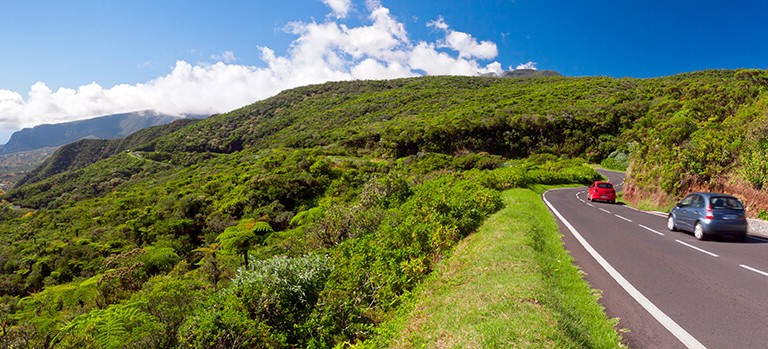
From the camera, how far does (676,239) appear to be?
10891mm

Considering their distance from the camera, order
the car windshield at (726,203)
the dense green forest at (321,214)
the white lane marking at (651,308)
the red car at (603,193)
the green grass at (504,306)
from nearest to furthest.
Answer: the green grass at (504,306) → the white lane marking at (651,308) → the dense green forest at (321,214) → the car windshield at (726,203) → the red car at (603,193)

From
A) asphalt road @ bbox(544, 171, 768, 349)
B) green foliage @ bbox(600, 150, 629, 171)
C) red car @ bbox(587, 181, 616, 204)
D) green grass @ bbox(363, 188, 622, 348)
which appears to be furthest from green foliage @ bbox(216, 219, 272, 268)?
green foliage @ bbox(600, 150, 629, 171)

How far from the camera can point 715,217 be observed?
1047 centimetres

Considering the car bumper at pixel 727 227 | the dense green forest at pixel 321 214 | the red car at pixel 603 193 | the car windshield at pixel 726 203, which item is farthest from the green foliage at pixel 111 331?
the red car at pixel 603 193

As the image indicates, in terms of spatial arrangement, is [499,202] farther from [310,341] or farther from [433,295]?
[310,341]

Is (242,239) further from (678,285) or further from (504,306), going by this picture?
(678,285)

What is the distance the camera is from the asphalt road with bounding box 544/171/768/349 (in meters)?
4.75

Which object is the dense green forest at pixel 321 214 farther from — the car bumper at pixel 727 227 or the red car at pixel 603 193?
the car bumper at pixel 727 227

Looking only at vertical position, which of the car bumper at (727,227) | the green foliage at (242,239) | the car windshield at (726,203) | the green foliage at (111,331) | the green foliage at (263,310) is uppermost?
the car windshield at (726,203)

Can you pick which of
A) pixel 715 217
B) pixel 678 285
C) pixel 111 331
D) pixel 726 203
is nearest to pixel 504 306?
pixel 678 285

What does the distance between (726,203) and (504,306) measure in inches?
400

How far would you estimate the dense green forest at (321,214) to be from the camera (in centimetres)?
675

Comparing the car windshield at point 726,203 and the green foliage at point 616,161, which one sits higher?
the car windshield at point 726,203

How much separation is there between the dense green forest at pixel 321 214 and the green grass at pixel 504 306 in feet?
2.69
